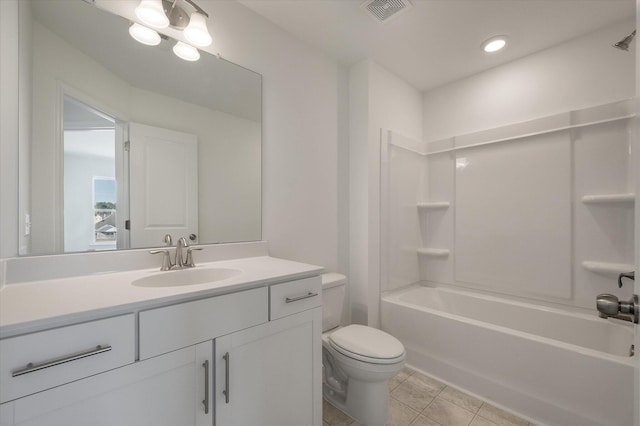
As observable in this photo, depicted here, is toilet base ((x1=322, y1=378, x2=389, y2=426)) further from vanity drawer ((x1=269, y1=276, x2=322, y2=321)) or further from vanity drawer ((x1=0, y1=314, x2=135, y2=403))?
vanity drawer ((x1=0, y1=314, x2=135, y2=403))

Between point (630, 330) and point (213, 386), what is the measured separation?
2.37 m

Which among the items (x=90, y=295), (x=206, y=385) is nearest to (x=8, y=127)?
(x=90, y=295)

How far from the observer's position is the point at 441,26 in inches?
67.8

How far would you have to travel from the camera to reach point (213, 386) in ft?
2.92

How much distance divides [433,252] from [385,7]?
79.3 inches

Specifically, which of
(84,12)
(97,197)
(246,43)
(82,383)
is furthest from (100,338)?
(246,43)

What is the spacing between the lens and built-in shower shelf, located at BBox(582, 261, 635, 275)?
1.62m

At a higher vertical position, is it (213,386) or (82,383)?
(82,383)

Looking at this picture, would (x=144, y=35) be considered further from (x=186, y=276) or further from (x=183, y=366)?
(x=183, y=366)

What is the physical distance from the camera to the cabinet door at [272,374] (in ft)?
3.02

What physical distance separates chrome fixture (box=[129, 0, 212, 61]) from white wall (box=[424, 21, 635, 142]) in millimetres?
2207

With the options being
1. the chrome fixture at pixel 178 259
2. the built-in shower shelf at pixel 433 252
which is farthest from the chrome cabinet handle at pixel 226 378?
the built-in shower shelf at pixel 433 252

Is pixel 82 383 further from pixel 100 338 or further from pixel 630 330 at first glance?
pixel 630 330

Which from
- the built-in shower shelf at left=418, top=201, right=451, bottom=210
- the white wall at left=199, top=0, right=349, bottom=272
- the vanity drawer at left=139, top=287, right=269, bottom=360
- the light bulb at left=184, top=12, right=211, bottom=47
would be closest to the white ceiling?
the white wall at left=199, top=0, right=349, bottom=272
